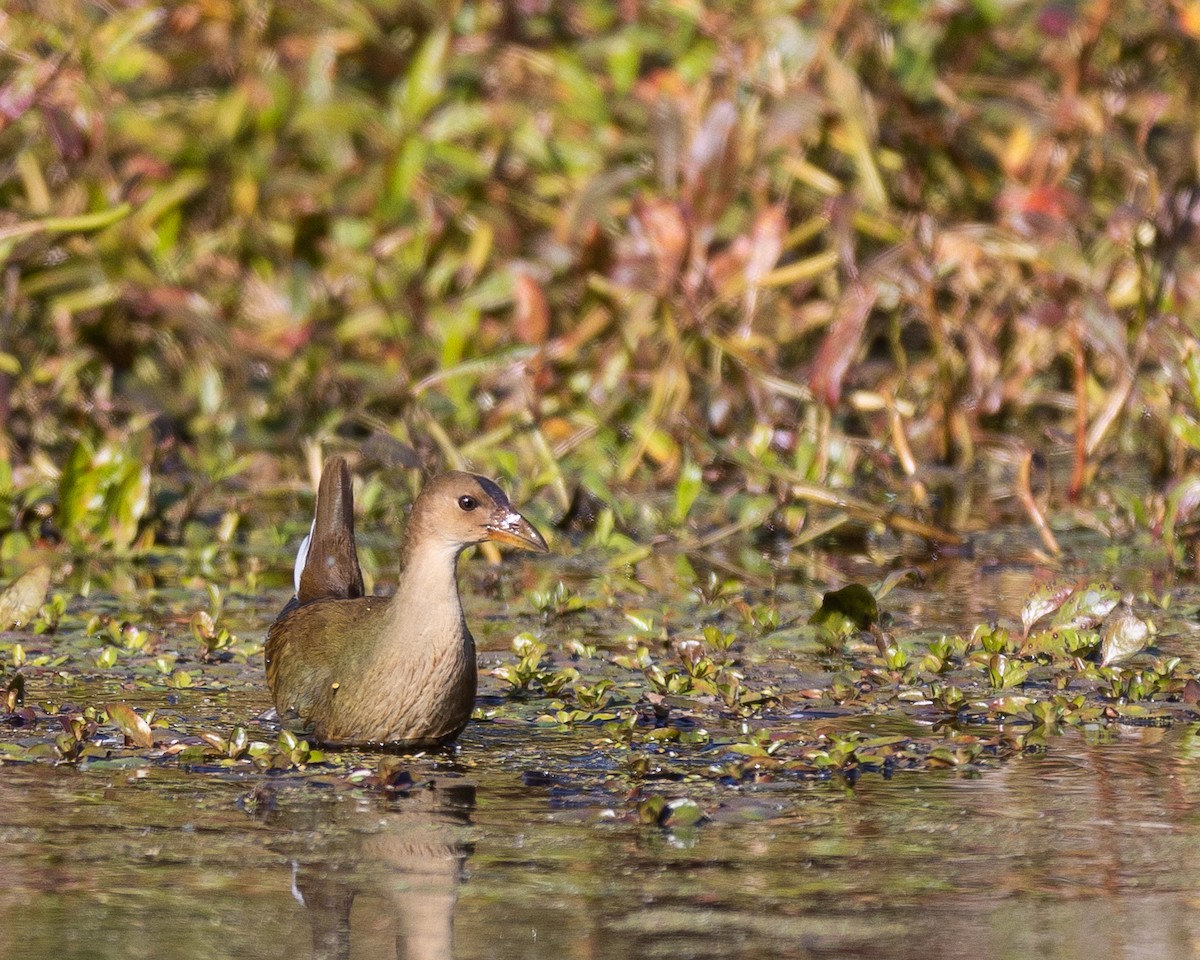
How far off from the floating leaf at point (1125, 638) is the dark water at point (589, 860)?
490 mm

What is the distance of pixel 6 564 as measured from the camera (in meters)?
6.26

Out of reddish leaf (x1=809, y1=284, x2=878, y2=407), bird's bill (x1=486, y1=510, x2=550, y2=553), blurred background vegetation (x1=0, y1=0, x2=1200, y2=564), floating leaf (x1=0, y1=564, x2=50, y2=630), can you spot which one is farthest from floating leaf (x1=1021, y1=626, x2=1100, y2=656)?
floating leaf (x1=0, y1=564, x2=50, y2=630)

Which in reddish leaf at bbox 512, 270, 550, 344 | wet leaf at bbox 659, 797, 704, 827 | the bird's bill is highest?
reddish leaf at bbox 512, 270, 550, 344

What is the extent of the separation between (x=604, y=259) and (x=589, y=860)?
189 inches

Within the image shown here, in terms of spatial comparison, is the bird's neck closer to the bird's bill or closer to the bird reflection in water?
the bird's bill

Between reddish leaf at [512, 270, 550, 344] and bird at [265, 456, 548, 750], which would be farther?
reddish leaf at [512, 270, 550, 344]

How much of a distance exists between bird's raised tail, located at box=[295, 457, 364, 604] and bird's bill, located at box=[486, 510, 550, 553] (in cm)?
74

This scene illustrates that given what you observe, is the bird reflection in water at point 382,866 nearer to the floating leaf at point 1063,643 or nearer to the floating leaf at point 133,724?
the floating leaf at point 133,724

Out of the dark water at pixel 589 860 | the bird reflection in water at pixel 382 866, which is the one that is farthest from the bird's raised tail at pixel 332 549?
the bird reflection in water at pixel 382 866

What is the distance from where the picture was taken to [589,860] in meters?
3.38

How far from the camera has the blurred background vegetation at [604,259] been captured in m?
6.72

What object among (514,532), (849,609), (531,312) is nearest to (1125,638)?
(849,609)

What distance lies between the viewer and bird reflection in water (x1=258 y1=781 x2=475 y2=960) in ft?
9.87

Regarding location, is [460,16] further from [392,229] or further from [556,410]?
[556,410]
